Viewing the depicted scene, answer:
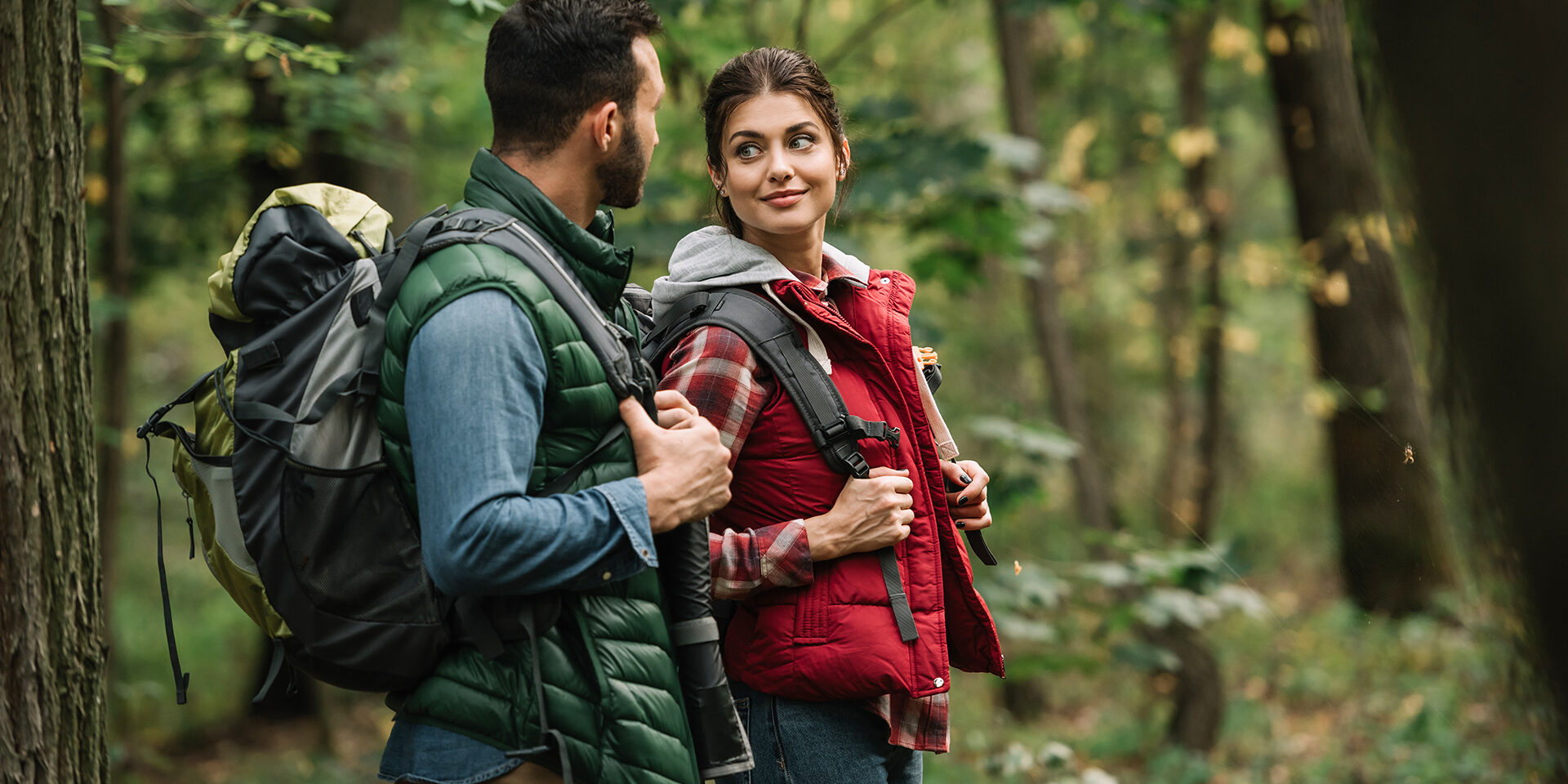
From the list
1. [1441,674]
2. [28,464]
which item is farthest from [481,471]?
[1441,674]

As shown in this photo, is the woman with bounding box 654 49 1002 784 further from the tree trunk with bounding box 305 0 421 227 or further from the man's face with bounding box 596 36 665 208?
the tree trunk with bounding box 305 0 421 227

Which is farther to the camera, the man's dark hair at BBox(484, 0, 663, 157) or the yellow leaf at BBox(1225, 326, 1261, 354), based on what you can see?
the yellow leaf at BBox(1225, 326, 1261, 354)

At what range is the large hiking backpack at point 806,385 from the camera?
211cm

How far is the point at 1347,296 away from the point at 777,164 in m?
7.32

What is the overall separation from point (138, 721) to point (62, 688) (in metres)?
8.12

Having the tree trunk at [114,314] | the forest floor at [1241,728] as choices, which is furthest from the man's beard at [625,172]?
the tree trunk at [114,314]

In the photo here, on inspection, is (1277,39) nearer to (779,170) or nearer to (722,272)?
(779,170)

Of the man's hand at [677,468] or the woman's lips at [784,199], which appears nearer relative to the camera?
the man's hand at [677,468]

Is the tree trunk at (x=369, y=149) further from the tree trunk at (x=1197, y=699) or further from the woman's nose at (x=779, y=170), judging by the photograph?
the tree trunk at (x=1197, y=699)

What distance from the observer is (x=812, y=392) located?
2117 mm

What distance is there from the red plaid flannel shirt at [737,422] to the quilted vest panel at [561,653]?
0.93ft

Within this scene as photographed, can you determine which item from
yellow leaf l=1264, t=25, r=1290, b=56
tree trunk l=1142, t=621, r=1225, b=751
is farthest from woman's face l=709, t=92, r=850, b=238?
yellow leaf l=1264, t=25, r=1290, b=56

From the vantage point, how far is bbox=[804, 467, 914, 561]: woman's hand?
2.06 metres

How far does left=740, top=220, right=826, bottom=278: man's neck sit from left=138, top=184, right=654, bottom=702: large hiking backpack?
61cm
